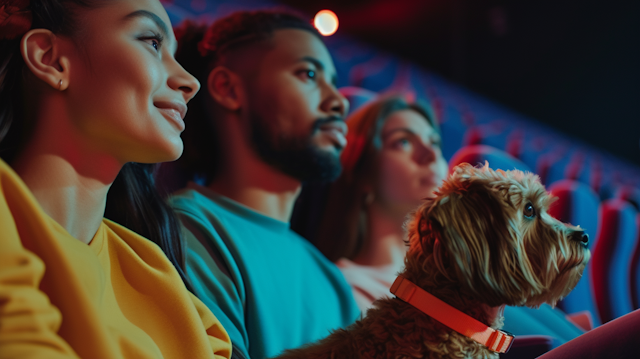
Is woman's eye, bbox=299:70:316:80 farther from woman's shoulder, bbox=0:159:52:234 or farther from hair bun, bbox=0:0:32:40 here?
woman's shoulder, bbox=0:159:52:234

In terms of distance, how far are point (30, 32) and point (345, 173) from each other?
1.14 metres

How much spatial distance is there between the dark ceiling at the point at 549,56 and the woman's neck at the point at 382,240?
93.4 inches

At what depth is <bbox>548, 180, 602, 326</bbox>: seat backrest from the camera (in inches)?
83.1

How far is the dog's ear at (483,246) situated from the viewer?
2.91ft

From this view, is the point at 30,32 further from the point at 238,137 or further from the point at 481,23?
the point at 481,23

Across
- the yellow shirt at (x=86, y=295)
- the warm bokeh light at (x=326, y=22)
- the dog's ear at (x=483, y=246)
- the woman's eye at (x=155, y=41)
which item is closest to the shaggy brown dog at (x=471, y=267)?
the dog's ear at (x=483, y=246)

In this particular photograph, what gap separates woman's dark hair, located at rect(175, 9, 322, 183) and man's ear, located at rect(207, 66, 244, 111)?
0.02m

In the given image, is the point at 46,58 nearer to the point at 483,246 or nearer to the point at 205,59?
the point at 205,59

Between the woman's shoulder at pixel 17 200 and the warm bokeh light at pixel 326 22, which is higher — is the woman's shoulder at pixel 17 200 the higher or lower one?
the lower one

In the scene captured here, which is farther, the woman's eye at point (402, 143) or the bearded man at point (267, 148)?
the woman's eye at point (402, 143)

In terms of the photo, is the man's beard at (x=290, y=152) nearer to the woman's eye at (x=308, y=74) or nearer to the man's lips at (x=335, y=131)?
the man's lips at (x=335, y=131)

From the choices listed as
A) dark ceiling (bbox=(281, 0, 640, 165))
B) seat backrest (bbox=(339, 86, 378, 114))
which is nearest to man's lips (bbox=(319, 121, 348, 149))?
seat backrest (bbox=(339, 86, 378, 114))

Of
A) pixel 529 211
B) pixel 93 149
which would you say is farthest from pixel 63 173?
pixel 529 211

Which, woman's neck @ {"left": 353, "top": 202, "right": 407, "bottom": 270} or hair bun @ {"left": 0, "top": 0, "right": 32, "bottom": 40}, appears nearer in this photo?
hair bun @ {"left": 0, "top": 0, "right": 32, "bottom": 40}
